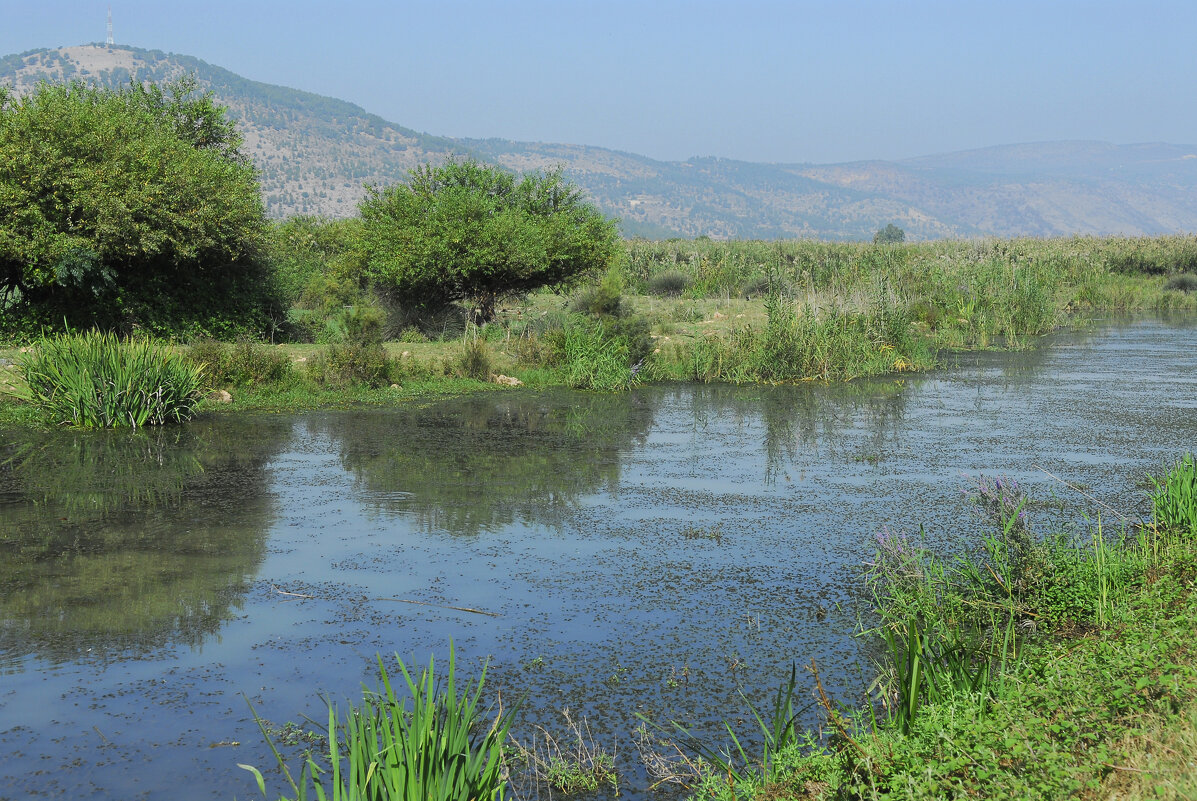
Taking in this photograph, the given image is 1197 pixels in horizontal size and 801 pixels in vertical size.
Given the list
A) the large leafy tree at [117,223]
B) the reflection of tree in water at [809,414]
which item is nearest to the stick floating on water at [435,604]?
the reflection of tree in water at [809,414]

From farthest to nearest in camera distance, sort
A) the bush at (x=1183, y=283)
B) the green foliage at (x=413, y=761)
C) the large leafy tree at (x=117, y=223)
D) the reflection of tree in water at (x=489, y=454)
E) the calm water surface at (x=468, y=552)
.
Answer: the bush at (x=1183, y=283) → the large leafy tree at (x=117, y=223) → the reflection of tree in water at (x=489, y=454) → the calm water surface at (x=468, y=552) → the green foliage at (x=413, y=761)

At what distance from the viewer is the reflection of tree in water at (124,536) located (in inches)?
233

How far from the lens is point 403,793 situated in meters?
3.05

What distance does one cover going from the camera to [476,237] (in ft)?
64.1

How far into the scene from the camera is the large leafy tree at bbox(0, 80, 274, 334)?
16359 millimetres

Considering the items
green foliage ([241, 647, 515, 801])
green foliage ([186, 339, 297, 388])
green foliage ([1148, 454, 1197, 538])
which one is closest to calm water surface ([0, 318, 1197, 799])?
green foliage ([241, 647, 515, 801])

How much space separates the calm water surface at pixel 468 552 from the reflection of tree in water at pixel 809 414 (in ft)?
0.31

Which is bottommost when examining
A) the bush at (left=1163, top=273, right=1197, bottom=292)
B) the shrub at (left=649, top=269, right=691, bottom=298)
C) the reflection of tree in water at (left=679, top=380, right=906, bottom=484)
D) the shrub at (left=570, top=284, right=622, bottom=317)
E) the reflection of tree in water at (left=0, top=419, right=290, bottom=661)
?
the reflection of tree in water at (left=0, top=419, right=290, bottom=661)

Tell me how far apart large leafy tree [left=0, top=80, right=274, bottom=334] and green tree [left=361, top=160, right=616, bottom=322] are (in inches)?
109

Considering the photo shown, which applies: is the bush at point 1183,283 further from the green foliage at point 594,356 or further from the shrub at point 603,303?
the green foliage at point 594,356

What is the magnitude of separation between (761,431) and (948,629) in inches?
298

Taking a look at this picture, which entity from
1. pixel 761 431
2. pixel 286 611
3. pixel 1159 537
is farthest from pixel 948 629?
pixel 761 431

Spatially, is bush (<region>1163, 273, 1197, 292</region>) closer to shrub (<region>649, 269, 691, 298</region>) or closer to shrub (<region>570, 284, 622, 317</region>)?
shrub (<region>649, 269, 691, 298</region>)

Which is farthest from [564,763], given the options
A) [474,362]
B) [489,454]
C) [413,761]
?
[474,362]
